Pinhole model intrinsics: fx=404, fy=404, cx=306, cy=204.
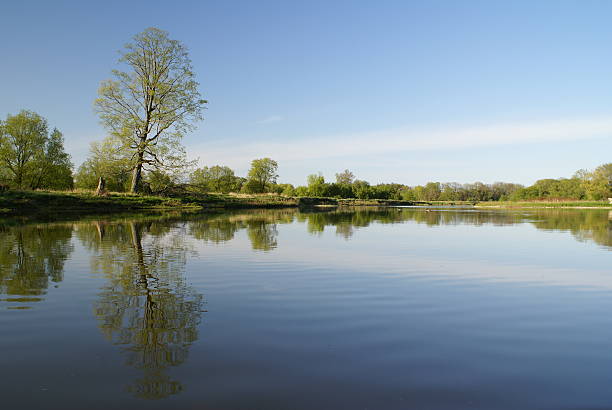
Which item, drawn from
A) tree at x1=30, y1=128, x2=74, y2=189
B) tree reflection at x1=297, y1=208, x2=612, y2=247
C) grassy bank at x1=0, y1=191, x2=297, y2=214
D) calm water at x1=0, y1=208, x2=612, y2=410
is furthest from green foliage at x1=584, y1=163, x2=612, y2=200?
tree at x1=30, y1=128, x2=74, y2=189

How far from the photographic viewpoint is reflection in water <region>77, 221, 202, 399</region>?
5.11 m

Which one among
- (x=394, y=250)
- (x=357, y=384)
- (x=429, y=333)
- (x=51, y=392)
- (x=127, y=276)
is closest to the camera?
(x=51, y=392)

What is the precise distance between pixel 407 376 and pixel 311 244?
1395 cm

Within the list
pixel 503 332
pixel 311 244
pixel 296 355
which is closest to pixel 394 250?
pixel 311 244

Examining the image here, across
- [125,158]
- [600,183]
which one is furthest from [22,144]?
[600,183]

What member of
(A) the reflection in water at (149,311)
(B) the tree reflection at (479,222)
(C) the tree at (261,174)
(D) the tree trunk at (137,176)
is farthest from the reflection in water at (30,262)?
(C) the tree at (261,174)

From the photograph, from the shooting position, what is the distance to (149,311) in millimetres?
7426

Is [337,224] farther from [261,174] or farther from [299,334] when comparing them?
[261,174]

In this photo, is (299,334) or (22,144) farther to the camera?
(22,144)

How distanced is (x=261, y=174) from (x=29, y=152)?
7970 centimetres

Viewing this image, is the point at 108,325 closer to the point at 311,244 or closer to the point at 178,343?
the point at 178,343

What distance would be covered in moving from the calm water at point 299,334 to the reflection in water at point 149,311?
1.4 inches

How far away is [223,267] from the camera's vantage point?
12.5 meters

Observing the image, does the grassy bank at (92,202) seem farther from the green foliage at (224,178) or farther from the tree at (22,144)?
the green foliage at (224,178)
